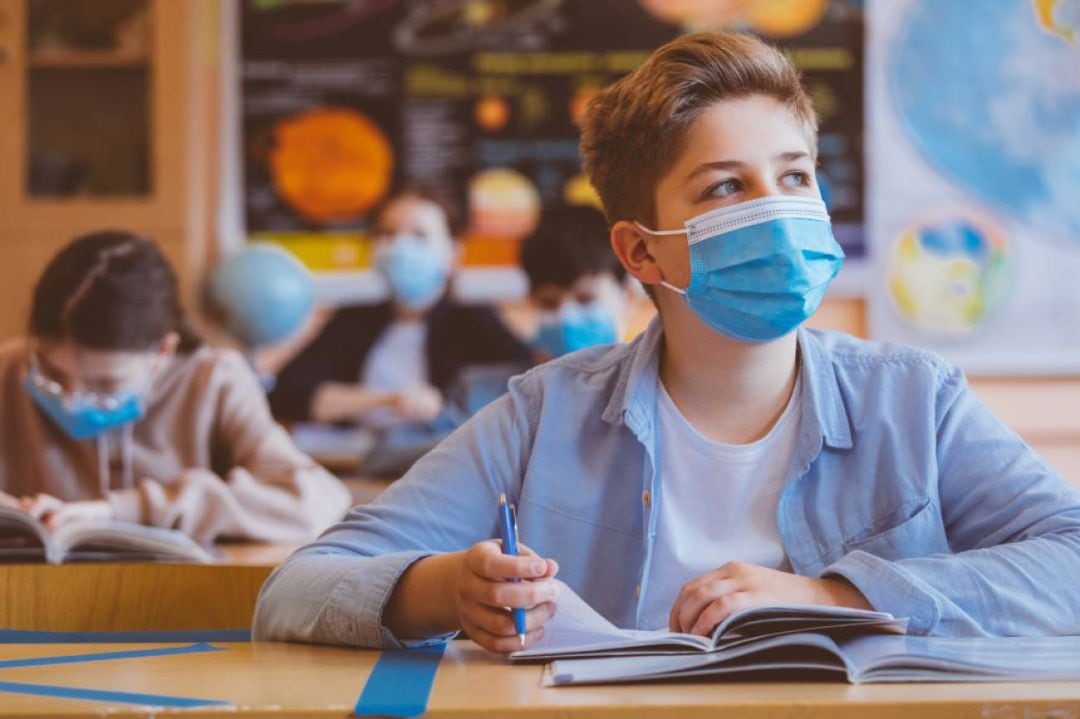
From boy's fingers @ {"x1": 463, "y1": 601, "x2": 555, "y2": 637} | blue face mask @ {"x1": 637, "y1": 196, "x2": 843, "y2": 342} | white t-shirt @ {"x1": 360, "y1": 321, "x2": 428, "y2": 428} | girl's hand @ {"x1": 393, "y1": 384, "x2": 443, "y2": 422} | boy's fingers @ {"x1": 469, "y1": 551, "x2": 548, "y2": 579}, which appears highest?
blue face mask @ {"x1": 637, "y1": 196, "x2": 843, "y2": 342}

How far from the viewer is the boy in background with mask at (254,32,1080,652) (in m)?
1.36

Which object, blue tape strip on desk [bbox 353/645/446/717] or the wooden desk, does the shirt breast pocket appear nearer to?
blue tape strip on desk [bbox 353/645/446/717]

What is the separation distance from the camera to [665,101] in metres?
1.46

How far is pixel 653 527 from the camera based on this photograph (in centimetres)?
140

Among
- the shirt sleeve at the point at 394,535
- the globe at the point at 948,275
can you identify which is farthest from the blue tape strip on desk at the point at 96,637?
the globe at the point at 948,275

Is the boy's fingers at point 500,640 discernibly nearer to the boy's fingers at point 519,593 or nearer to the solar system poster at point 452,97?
the boy's fingers at point 519,593

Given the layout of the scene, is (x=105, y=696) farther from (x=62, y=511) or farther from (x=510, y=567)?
(x=62, y=511)

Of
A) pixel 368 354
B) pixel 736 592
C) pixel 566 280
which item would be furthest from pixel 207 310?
pixel 736 592

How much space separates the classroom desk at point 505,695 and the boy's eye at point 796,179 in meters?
0.61

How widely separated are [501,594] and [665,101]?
0.59 m

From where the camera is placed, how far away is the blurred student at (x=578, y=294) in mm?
3508

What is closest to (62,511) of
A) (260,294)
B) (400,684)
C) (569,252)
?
(400,684)

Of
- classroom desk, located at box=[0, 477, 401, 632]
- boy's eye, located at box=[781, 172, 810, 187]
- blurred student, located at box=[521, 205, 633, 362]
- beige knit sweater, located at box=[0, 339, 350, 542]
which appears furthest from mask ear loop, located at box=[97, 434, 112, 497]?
boy's eye, located at box=[781, 172, 810, 187]

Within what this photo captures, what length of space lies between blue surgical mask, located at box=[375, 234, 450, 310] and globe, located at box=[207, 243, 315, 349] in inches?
10.9
